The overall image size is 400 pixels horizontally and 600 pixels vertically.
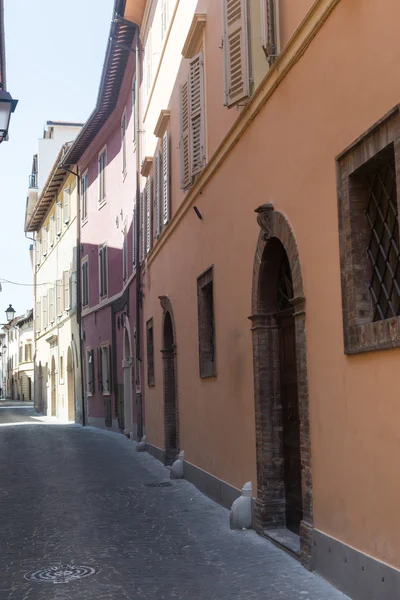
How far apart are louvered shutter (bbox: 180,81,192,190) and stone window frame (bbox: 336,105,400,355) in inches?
250

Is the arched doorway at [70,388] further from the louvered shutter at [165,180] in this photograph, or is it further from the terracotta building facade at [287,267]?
the louvered shutter at [165,180]

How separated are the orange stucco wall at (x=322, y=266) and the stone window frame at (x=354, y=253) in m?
0.10

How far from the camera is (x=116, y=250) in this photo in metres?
24.8

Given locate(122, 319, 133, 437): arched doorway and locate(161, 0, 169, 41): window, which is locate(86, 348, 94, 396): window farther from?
locate(161, 0, 169, 41): window

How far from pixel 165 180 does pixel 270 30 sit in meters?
7.22

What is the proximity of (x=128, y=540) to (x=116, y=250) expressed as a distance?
16.9 metres

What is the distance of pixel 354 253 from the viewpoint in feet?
19.4

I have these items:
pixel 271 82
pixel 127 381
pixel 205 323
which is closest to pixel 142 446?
pixel 127 381

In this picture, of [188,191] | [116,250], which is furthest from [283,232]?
[116,250]

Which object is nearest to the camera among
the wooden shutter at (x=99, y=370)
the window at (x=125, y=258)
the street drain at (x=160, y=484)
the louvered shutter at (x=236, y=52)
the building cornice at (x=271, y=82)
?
the building cornice at (x=271, y=82)

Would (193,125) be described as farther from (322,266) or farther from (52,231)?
(52,231)

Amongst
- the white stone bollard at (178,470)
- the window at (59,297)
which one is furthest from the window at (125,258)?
the window at (59,297)

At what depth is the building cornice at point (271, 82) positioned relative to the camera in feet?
21.5

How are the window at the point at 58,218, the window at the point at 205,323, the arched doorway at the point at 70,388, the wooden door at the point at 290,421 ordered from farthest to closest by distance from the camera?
the window at the point at 58,218
the arched doorway at the point at 70,388
the window at the point at 205,323
the wooden door at the point at 290,421
